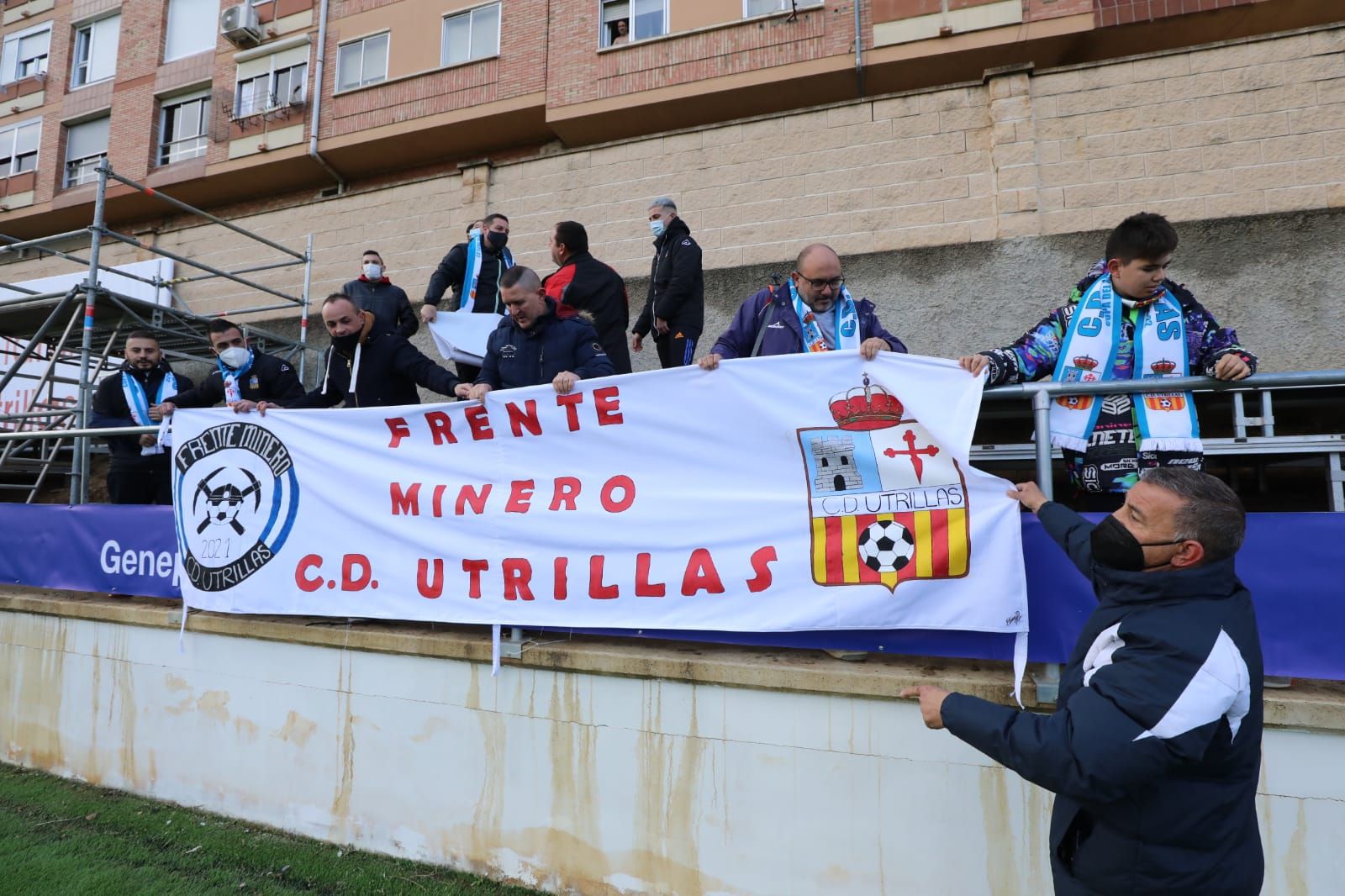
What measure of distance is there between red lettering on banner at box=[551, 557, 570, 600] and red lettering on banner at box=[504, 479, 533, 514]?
0.29 m

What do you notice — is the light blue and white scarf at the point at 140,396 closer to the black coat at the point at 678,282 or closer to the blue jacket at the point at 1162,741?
the black coat at the point at 678,282

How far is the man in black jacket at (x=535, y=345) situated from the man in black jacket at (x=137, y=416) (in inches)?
116

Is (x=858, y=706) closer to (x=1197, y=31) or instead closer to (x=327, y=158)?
(x=1197, y=31)

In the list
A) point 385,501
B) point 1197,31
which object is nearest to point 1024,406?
point 385,501

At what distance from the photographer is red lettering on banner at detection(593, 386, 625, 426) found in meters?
3.30

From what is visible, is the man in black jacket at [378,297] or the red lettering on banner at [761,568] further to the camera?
the man in black jacket at [378,297]

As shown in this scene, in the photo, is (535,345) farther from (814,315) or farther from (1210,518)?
(1210,518)

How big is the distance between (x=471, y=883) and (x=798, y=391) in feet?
8.44

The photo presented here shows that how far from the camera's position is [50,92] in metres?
20.3

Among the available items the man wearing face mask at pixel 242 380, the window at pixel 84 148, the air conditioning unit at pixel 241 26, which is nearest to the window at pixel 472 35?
the air conditioning unit at pixel 241 26

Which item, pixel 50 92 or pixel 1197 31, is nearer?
pixel 1197 31

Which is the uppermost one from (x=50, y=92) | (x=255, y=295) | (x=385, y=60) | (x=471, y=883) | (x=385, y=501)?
(x=50, y=92)

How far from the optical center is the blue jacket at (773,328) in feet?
11.8

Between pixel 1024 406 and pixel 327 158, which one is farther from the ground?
pixel 327 158
